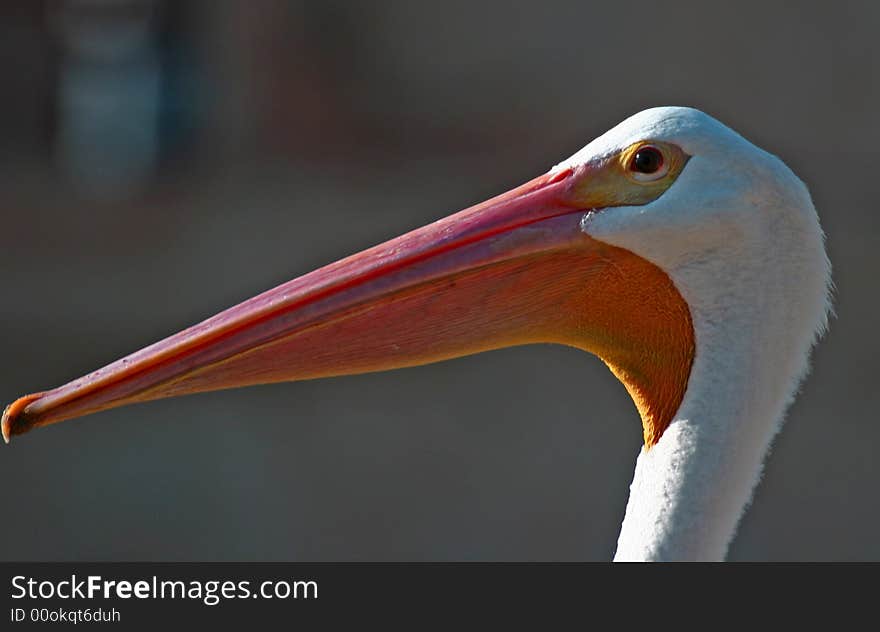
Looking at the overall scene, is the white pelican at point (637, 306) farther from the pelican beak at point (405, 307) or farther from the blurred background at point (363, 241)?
the blurred background at point (363, 241)

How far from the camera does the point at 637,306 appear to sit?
2303mm

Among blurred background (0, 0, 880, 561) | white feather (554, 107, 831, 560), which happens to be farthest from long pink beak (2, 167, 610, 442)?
blurred background (0, 0, 880, 561)

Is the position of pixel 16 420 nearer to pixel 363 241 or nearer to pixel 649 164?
pixel 649 164

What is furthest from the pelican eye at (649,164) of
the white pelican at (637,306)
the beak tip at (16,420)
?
the beak tip at (16,420)

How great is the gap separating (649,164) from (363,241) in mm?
4596

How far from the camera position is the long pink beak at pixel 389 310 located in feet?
7.34

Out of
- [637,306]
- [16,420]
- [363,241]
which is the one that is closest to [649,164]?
[637,306]

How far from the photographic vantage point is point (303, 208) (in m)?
7.02

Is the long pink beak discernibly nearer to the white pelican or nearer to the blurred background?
the white pelican

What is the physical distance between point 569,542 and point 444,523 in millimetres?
563
